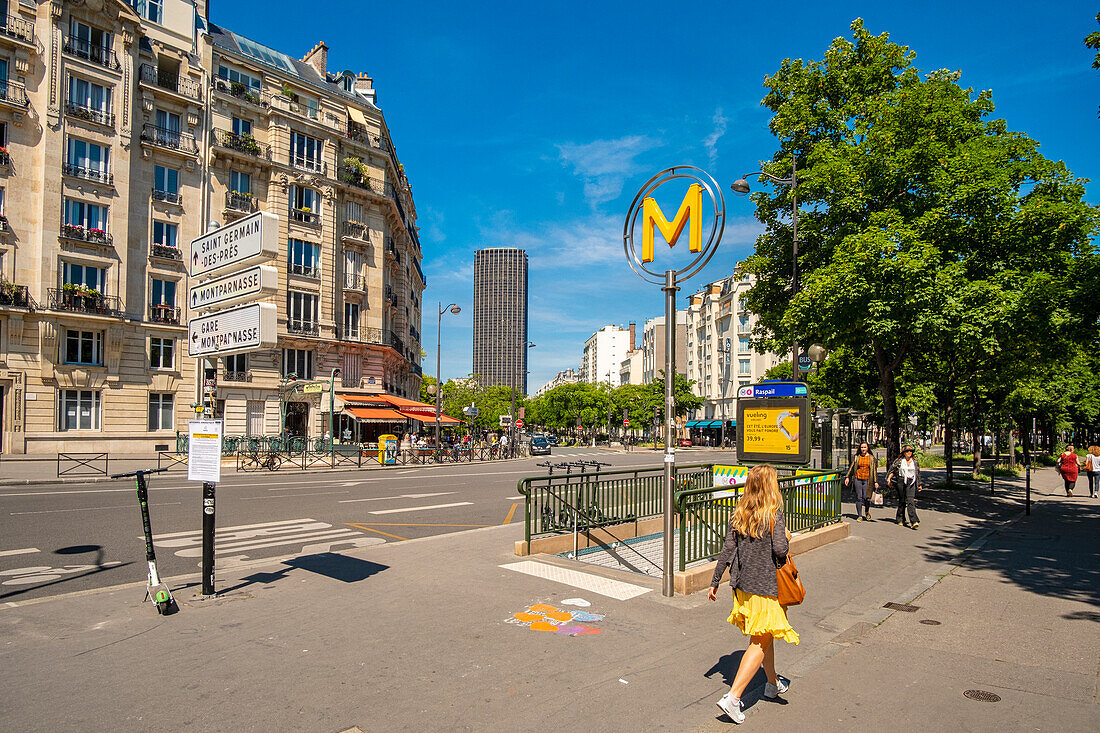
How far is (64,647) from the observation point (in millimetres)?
5594

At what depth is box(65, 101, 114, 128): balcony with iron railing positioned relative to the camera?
31469mm

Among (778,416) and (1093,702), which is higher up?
(778,416)

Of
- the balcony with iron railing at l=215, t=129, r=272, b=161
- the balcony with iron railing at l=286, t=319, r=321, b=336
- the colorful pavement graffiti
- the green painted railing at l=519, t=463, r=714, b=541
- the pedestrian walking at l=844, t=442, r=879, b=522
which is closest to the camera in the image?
the colorful pavement graffiti

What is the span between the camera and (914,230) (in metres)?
16.2

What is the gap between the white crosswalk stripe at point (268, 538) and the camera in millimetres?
10422

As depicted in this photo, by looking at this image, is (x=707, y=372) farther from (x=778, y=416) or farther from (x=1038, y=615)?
(x=1038, y=615)

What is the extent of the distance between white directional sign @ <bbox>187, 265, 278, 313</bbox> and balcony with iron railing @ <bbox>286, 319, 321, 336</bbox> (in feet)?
106

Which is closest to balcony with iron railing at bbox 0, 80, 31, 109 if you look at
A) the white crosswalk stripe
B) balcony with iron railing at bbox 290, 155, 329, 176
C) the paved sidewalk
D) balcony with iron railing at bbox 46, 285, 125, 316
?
balcony with iron railing at bbox 46, 285, 125, 316

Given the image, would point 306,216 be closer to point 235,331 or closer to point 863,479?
point 863,479

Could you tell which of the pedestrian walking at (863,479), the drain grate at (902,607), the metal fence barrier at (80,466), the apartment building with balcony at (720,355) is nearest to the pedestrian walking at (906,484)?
the pedestrian walking at (863,479)

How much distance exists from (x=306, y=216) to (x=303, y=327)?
6637 mm

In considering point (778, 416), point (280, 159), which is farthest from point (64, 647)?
point (280, 159)

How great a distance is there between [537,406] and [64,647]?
113 m

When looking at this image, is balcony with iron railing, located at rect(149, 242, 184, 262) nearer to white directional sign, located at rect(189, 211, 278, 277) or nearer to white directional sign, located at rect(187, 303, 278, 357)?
white directional sign, located at rect(189, 211, 278, 277)
